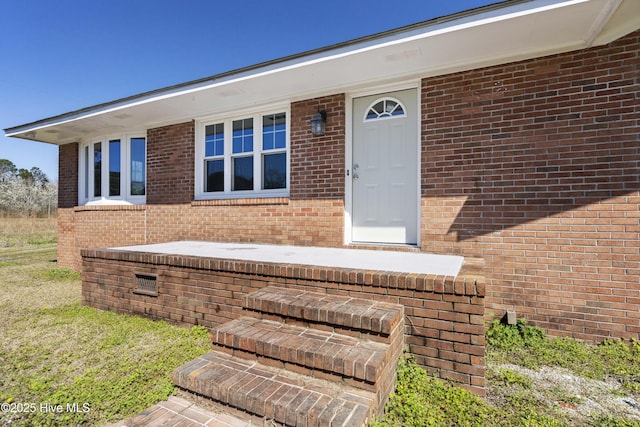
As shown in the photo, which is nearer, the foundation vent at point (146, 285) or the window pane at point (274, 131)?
the foundation vent at point (146, 285)

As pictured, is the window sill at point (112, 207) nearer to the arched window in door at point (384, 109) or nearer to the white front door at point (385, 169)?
the white front door at point (385, 169)

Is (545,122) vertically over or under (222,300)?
over

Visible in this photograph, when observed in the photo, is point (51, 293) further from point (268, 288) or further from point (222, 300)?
point (268, 288)

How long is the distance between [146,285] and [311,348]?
9.05 feet

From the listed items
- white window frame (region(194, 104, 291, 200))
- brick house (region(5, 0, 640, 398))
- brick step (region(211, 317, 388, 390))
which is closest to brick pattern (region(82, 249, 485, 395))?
brick step (region(211, 317, 388, 390))

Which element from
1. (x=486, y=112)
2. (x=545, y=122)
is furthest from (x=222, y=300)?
(x=545, y=122)

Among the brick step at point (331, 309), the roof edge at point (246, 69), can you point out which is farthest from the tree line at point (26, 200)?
the brick step at point (331, 309)

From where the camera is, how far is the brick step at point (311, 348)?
5.75 feet

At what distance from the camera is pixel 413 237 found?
163 inches

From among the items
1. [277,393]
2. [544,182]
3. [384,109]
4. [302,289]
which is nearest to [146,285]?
[302,289]

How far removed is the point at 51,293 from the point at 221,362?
15.3 feet

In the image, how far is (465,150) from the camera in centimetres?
370

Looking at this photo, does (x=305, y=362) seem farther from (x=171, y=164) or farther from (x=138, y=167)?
(x=138, y=167)

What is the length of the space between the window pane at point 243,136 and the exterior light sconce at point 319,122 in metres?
1.39
